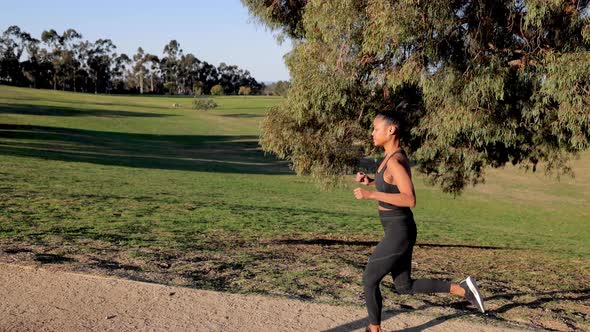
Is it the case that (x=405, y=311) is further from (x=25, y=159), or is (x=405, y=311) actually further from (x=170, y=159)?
(x=170, y=159)

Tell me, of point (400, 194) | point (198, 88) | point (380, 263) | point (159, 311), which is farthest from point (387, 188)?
point (198, 88)

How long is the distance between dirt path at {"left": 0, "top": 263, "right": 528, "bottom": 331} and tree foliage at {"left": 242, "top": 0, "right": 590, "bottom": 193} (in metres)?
4.07

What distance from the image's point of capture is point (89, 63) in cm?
11362

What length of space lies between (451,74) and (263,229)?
236 inches

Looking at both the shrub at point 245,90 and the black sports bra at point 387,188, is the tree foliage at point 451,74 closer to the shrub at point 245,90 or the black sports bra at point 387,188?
the black sports bra at point 387,188

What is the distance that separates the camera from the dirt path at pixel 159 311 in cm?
506

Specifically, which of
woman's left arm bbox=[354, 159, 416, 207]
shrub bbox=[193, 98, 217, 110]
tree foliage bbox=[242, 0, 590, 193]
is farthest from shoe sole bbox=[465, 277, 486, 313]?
shrub bbox=[193, 98, 217, 110]

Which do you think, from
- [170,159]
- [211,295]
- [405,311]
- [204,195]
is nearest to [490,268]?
[405,311]

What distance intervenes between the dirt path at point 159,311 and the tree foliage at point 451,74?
4.07 metres

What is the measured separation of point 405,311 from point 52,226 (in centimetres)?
664

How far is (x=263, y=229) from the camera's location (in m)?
12.7

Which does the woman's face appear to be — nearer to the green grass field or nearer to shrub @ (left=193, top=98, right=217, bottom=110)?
the green grass field

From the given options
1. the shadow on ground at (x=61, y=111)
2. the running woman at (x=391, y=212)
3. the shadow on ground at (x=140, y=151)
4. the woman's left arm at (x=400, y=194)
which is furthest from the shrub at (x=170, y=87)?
the woman's left arm at (x=400, y=194)

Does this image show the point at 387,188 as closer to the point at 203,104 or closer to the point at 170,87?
the point at 203,104
